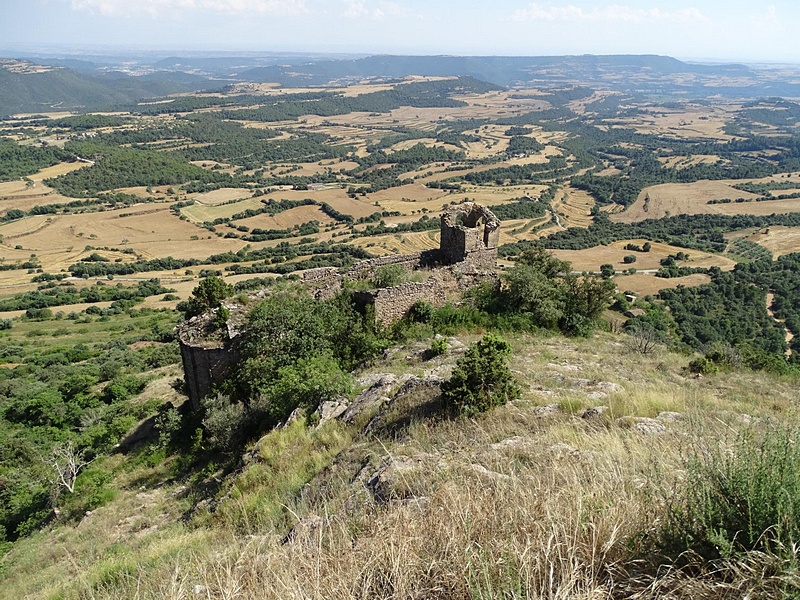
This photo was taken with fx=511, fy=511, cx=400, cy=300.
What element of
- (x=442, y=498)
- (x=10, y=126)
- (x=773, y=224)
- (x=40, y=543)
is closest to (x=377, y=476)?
(x=442, y=498)

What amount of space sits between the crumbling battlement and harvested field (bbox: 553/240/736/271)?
44.8m

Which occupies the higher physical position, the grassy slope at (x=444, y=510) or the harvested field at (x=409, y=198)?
the grassy slope at (x=444, y=510)

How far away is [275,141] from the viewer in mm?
173500

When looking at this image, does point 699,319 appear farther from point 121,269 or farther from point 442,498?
point 121,269

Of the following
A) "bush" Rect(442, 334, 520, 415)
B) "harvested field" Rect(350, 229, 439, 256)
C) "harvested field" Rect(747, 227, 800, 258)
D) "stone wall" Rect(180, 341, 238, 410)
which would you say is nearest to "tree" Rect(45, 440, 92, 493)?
"stone wall" Rect(180, 341, 238, 410)

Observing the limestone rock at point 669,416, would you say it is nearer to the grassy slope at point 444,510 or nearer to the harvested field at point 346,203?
the grassy slope at point 444,510

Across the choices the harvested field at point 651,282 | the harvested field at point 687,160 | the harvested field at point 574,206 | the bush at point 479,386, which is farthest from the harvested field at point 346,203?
the harvested field at point 687,160

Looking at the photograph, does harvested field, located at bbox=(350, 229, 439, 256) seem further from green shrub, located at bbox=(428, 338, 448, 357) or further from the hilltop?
green shrub, located at bbox=(428, 338, 448, 357)

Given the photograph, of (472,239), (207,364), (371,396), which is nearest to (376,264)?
(472,239)

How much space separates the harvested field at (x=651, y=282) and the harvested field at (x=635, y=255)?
181 inches

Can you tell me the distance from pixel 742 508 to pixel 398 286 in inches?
498

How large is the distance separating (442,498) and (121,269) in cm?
7409

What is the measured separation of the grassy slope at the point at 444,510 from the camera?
3.23 meters

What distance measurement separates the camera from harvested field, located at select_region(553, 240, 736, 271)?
62281 mm
